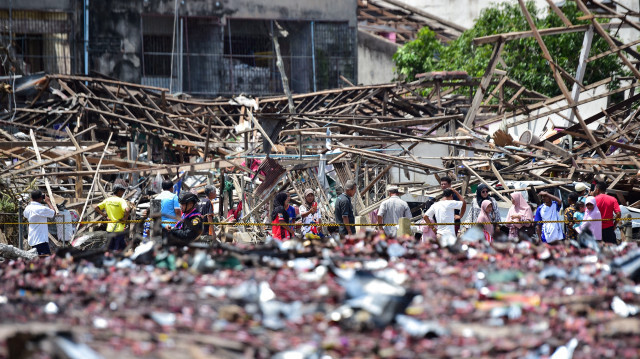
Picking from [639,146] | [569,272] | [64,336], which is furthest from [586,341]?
[639,146]

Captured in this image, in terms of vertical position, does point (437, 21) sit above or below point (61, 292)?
above

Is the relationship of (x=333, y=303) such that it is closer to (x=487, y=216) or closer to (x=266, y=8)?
(x=487, y=216)

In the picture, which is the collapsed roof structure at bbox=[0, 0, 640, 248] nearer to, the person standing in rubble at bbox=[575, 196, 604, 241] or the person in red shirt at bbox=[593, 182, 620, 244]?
the person in red shirt at bbox=[593, 182, 620, 244]

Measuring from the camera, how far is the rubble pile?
181 inches

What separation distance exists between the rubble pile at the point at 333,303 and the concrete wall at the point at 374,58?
28.9m

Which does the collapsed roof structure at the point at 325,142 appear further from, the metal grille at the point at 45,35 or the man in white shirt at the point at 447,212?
the metal grille at the point at 45,35

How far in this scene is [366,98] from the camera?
73.3ft

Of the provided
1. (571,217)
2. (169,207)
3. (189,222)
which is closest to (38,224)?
(169,207)

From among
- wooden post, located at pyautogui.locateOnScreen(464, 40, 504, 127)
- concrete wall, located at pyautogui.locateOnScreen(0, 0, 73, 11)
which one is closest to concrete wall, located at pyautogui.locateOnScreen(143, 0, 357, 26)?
concrete wall, located at pyautogui.locateOnScreen(0, 0, 73, 11)

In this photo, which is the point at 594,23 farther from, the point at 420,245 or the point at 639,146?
the point at 420,245

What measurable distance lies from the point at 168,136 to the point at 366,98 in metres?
5.33

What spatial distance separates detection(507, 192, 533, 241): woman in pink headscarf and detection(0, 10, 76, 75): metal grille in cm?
2205

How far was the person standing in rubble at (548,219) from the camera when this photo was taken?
12359mm

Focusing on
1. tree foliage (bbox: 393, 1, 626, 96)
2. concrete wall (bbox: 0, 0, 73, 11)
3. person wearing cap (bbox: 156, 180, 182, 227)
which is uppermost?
concrete wall (bbox: 0, 0, 73, 11)
